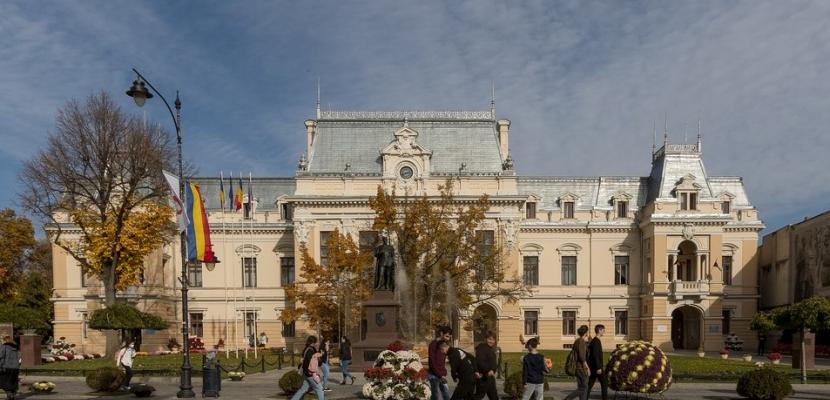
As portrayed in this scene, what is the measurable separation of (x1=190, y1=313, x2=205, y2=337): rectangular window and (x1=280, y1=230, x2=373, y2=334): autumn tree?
1313 centimetres

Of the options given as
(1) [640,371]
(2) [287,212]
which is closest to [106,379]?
(1) [640,371]

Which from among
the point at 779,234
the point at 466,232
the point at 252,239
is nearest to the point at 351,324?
the point at 466,232

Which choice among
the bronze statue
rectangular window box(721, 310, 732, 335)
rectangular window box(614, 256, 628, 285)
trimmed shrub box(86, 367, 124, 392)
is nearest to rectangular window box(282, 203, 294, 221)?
rectangular window box(614, 256, 628, 285)

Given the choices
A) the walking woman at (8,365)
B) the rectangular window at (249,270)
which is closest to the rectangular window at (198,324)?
the rectangular window at (249,270)

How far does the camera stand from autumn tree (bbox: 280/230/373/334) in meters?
35.8

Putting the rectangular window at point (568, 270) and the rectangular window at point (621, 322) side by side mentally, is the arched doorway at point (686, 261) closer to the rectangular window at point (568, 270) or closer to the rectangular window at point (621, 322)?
the rectangular window at point (621, 322)

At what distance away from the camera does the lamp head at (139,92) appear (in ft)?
55.4

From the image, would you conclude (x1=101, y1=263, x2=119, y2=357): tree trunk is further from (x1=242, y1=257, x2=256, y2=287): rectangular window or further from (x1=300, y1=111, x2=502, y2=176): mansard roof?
(x1=300, y1=111, x2=502, y2=176): mansard roof

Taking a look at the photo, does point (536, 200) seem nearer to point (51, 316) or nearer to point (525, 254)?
point (525, 254)

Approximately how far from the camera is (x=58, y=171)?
107 ft

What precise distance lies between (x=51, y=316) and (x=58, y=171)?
3105 centimetres

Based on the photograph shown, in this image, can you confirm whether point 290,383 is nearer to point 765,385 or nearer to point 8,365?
point 8,365

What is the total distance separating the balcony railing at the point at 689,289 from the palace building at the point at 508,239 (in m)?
0.07

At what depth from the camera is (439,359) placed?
42.4ft
